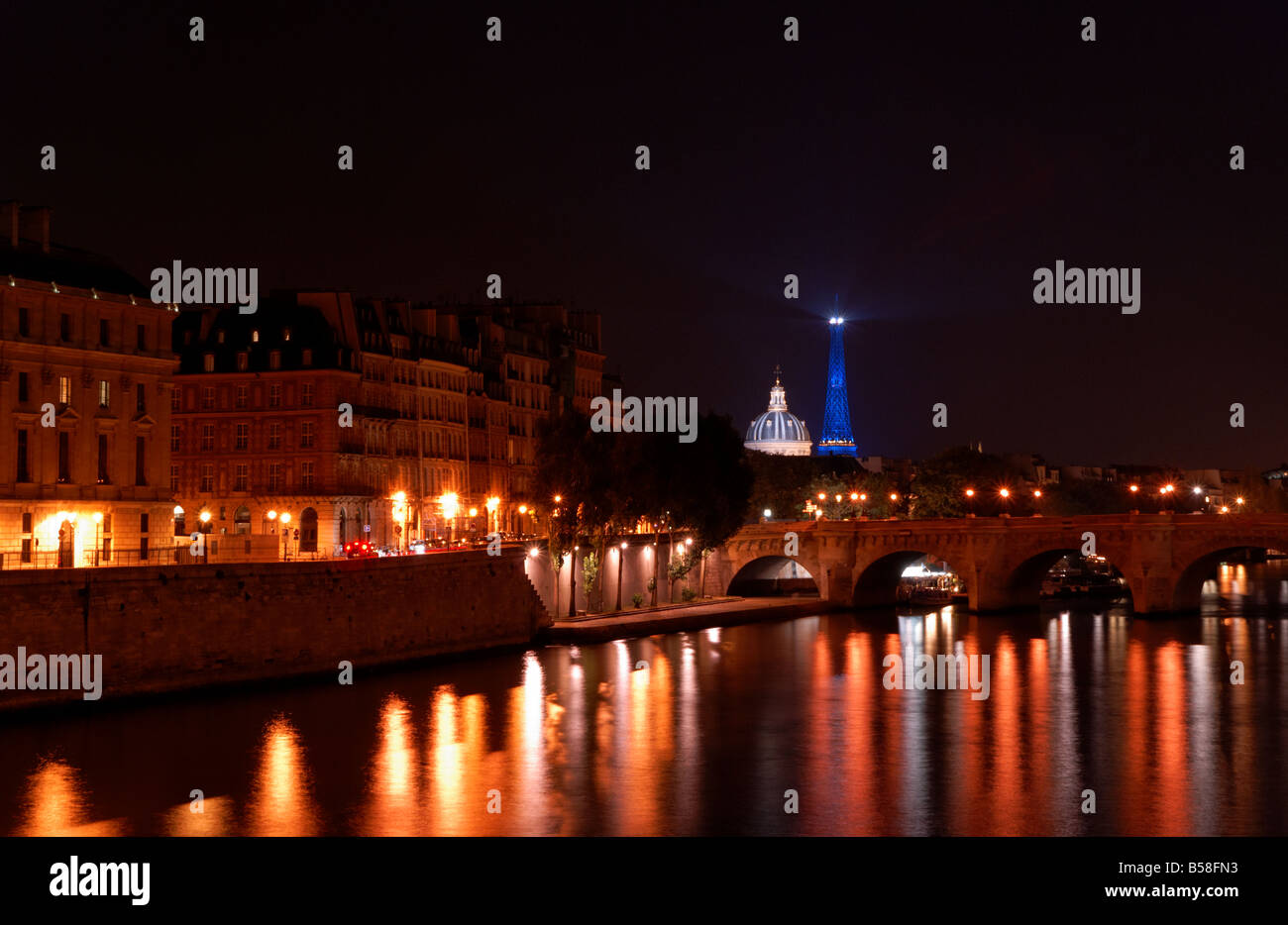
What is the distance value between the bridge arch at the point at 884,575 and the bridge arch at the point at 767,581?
2.83m

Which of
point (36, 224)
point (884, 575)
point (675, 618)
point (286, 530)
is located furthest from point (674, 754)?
point (884, 575)

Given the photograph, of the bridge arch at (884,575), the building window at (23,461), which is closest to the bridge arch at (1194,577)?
the bridge arch at (884,575)

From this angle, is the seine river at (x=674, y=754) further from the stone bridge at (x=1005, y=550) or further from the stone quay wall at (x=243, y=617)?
the stone bridge at (x=1005, y=550)

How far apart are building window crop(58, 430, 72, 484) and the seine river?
9.99m

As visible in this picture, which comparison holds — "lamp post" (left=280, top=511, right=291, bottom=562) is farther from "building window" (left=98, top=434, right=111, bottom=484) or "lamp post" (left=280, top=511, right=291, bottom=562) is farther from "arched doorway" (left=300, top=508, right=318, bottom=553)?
"building window" (left=98, top=434, right=111, bottom=484)

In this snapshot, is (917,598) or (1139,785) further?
(917,598)

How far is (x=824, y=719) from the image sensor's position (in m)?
53.6

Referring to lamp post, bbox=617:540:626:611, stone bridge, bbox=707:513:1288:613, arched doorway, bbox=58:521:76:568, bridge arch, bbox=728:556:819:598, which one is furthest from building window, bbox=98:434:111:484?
bridge arch, bbox=728:556:819:598

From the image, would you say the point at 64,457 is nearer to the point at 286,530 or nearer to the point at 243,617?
the point at 243,617

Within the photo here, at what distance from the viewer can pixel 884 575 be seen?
101 m

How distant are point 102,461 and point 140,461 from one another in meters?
1.87
